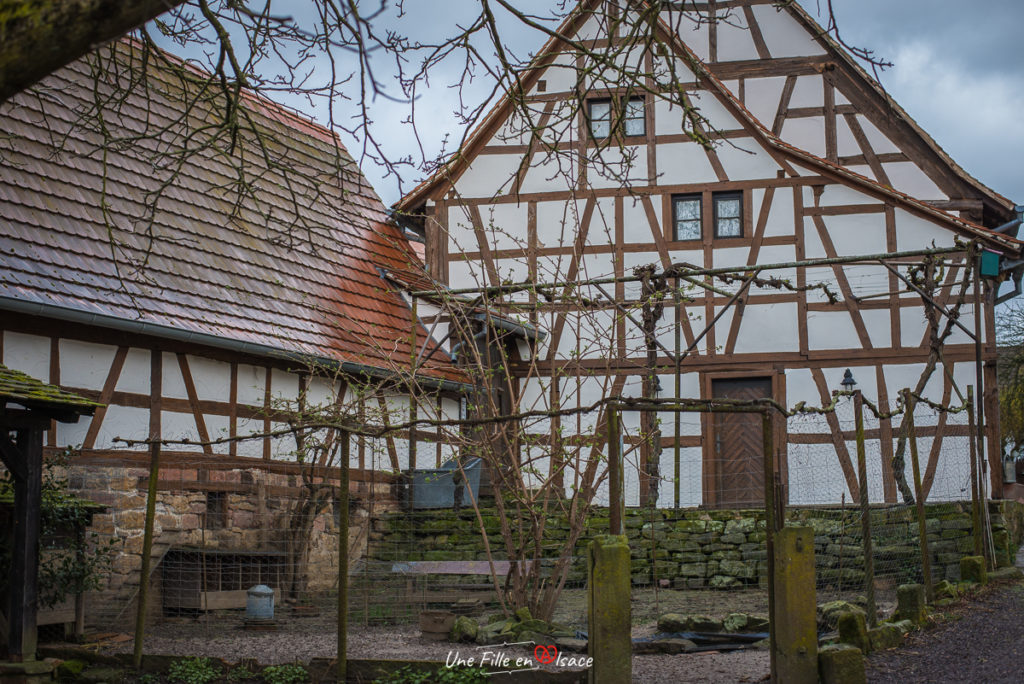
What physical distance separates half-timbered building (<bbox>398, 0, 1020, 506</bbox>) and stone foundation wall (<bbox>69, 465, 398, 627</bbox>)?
314 cm

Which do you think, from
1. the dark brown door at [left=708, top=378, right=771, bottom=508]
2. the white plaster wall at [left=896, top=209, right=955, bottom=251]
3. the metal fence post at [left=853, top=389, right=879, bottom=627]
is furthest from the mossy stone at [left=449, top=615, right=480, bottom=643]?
the white plaster wall at [left=896, top=209, right=955, bottom=251]

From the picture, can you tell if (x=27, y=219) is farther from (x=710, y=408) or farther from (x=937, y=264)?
(x=937, y=264)

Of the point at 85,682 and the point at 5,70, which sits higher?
the point at 5,70

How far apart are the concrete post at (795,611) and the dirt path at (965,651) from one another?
71 cm

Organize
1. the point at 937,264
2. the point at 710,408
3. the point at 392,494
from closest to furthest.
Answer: the point at 710,408, the point at 937,264, the point at 392,494

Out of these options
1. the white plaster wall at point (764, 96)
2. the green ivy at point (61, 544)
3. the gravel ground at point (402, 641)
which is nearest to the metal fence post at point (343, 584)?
the gravel ground at point (402, 641)

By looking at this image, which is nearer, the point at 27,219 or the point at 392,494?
the point at 27,219

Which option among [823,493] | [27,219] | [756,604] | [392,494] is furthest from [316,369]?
[823,493]

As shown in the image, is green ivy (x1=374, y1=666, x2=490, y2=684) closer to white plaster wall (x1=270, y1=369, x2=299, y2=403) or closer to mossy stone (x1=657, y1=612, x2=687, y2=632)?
mossy stone (x1=657, y1=612, x2=687, y2=632)

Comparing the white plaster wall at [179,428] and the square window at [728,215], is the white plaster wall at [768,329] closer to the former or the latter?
the square window at [728,215]

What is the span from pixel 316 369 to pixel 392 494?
228cm

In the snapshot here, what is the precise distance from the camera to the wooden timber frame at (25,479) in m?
7.25

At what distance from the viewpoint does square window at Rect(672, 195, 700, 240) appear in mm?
16391

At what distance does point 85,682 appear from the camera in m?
6.84
